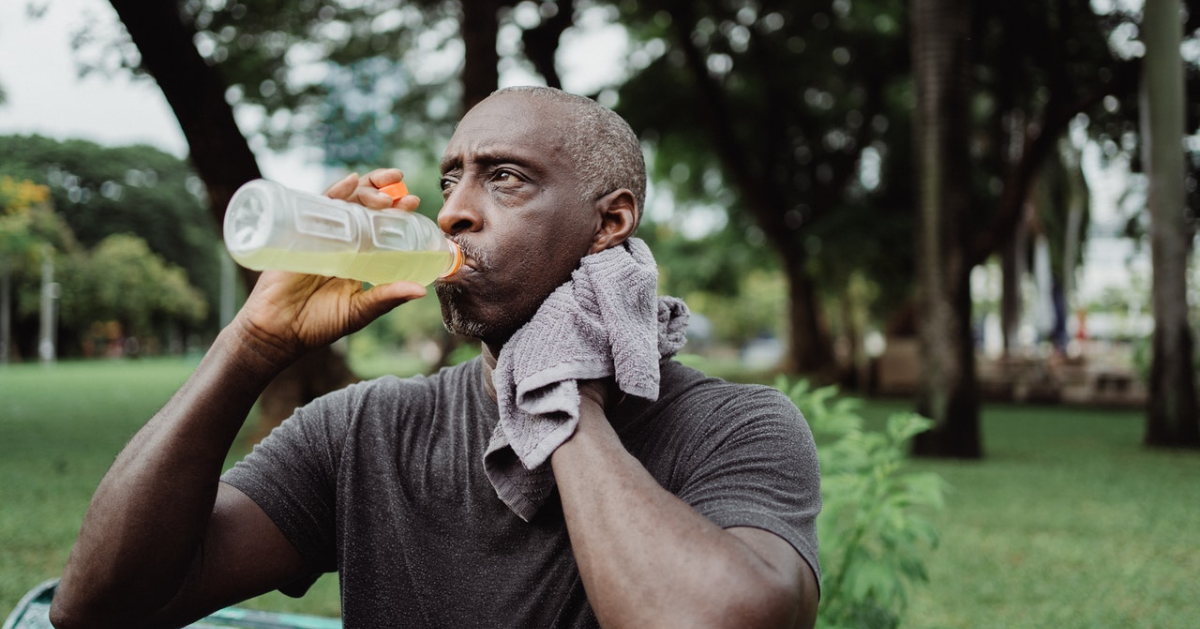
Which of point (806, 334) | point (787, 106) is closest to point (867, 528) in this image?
point (787, 106)

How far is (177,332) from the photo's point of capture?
15.9 metres

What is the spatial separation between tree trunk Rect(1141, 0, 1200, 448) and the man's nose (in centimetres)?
1097

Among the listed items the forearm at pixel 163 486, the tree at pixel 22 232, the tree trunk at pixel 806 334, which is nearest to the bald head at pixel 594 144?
the forearm at pixel 163 486

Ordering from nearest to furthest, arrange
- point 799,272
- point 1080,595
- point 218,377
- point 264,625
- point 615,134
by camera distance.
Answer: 1. point 218,377
2. point 615,134
3. point 264,625
4. point 1080,595
5. point 799,272

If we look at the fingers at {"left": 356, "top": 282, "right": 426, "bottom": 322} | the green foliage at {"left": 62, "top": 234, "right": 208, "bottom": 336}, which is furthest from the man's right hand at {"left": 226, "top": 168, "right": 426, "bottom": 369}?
the green foliage at {"left": 62, "top": 234, "right": 208, "bottom": 336}

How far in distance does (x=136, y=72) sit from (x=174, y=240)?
10.3ft

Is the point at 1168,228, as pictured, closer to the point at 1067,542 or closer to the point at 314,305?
the point at 1067,542

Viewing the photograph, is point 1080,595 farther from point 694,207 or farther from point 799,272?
point 694,207

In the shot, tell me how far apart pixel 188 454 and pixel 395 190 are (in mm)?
568

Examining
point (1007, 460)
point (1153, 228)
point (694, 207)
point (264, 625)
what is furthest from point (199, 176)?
point (694, 207)

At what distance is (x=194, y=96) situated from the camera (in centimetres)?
830

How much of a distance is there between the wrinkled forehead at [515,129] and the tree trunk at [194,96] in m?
6.15

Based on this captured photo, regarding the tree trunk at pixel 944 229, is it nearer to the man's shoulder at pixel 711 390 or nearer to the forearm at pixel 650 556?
the man's shoulder at pixel 711 390

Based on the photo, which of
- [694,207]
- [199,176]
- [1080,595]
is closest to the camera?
[1080,595]
